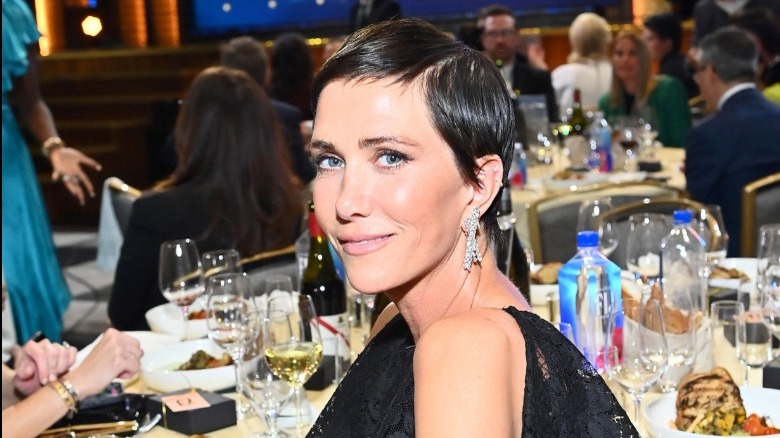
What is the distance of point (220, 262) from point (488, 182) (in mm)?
1736

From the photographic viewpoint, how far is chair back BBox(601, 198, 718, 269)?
3.47 meters

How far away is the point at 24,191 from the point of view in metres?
4.68

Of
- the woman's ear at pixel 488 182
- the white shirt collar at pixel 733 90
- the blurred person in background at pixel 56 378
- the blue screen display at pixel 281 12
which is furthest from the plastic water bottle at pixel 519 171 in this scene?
the blue screen display at pixel 281 12

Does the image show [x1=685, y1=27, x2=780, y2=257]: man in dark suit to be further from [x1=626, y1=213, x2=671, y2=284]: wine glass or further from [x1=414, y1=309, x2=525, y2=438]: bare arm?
[x1=414, y1=309, x2=525, y2=438]: bare arm

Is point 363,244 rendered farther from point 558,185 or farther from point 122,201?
point 558,185

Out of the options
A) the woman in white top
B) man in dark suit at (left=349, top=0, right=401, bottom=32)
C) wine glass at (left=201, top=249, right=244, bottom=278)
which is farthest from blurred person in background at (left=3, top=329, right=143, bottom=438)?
man in dark suit at (left=349, top=0, right=401, bottom=32)

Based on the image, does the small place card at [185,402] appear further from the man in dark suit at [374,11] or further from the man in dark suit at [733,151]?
the man in dark suit at [374,11]

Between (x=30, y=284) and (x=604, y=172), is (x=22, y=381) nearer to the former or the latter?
(x=30, y=284)

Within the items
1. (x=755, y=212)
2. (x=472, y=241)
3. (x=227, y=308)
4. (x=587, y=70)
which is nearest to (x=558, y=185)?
(x=755, y=212)

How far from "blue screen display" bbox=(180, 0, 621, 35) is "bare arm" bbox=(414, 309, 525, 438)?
1155 cm

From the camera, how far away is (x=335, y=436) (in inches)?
57.7

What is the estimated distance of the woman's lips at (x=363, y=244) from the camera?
4.24 ft

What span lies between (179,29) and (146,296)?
9639mm

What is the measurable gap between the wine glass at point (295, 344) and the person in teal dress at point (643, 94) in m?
4.76
